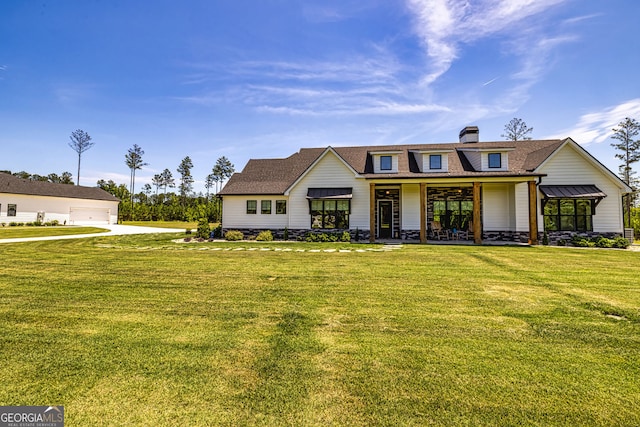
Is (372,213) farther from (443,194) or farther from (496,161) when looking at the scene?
(496,161)

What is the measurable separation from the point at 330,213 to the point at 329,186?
1844 mm

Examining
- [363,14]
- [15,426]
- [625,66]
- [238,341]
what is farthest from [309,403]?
[625,66]

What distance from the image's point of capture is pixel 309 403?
2521 millimetres

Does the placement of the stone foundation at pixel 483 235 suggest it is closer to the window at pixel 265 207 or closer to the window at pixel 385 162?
the window at pixel 265 207

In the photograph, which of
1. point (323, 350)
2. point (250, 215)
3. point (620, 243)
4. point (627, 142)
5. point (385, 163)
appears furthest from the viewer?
point (627, 142)

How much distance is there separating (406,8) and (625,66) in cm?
1198

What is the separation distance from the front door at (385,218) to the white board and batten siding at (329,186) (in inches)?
60.6

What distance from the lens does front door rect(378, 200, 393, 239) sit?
65.0ft

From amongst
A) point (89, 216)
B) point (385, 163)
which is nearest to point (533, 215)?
point (385, 163)

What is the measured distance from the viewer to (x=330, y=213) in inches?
763

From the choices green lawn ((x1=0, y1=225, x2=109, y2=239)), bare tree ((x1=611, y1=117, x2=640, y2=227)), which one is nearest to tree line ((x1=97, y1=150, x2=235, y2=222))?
green lawn ((x1=0, y1=225, x2=109, y2=239))

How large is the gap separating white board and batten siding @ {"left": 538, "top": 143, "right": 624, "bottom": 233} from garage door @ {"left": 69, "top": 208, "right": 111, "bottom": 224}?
53.2 meters

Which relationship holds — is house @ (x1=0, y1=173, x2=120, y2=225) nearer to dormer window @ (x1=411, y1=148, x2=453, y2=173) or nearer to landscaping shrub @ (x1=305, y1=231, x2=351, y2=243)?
landscaping shrub @ (x1=305, y1=231, x2=351, y2=243)

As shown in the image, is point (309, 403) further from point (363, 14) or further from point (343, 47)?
point (343, 47)
